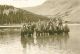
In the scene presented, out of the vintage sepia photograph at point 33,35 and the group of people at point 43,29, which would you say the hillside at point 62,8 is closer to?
the vintage sepia photograph at point 33,35

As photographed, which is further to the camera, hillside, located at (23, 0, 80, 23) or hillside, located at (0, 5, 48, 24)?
hillside, located at (23, 0, 80, 23)

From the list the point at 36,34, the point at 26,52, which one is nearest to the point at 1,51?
the point at 26,52

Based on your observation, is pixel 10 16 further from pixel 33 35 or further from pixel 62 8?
pixel 62 8

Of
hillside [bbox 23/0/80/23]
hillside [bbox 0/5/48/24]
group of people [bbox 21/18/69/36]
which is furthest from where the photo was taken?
hillside [bbox 23/0/80/23]

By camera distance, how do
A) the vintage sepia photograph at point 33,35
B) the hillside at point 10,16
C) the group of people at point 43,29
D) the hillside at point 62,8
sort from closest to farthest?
→ the vintage sepia photograph at point 33,35 < the group of people at point 43,29 < the hillside at point 10,16 < the hillside at point 62,8

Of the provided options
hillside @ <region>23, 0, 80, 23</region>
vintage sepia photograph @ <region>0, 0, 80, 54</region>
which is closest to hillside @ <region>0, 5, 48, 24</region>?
vintage sepia photograph @ <region>0, 0, 80, 54</region>

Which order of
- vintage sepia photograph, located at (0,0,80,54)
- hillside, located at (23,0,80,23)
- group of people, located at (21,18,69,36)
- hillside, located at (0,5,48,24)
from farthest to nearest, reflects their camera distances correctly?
hillside, located at (23,0,80,23) < hillside, located at (0,5,48,24) < group of people, located at (21,18,69,36) < vintage sepia photograph, located at (0,0,80,54)

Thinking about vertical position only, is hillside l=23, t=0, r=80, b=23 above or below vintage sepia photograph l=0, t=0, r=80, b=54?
above

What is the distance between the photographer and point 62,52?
874 centimetres

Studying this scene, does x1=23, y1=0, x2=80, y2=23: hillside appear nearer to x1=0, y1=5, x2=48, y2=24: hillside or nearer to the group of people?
x1=0, y1=5, x2=48, y2=24: hillside

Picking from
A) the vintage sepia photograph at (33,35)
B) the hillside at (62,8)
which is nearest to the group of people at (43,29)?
the vintage sepia photograph at (33,35)

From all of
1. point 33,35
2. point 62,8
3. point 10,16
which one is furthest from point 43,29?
point 62,8

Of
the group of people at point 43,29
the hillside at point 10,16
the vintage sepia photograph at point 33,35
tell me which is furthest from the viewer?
the hillside at point 10,16

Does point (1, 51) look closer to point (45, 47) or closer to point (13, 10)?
point (45, 47)
